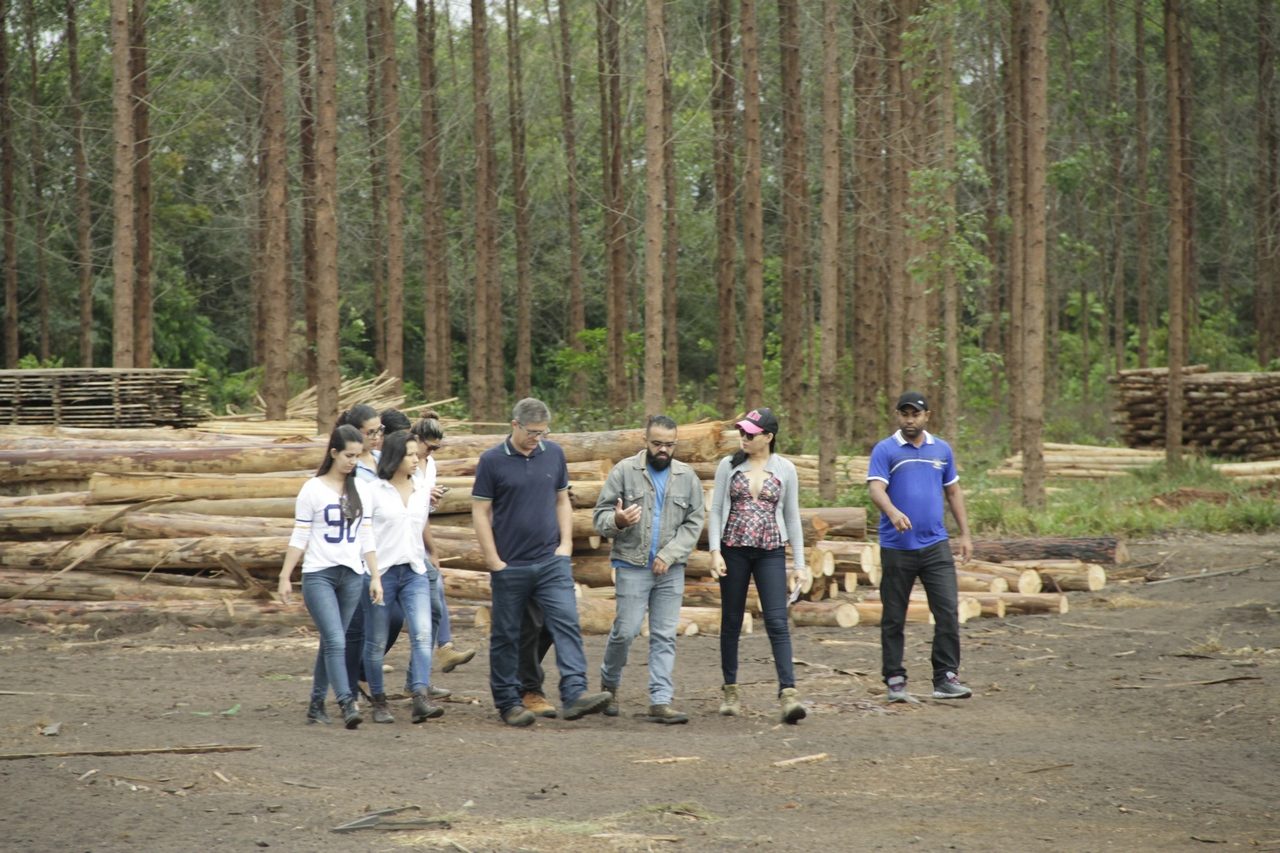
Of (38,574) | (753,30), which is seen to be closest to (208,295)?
(753,30)

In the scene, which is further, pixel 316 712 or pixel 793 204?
pixel 793 204

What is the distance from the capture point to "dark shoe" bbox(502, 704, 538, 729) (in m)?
9.00

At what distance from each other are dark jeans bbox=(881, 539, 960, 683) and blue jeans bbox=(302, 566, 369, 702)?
3637 mm

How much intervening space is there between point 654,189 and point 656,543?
11.3 meters

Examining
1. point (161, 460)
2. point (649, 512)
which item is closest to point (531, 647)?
point (649, 512)

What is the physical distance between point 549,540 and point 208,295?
4102cm

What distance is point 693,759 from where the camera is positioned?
26.3 ft

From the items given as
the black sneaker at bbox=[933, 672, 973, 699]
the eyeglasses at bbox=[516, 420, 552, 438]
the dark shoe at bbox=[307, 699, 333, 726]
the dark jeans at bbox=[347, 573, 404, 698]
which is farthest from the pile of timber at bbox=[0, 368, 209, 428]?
the black sneaker at bbox=[933, 672, 973, 699]

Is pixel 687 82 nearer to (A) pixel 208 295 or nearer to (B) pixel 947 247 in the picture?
(A) pixel 208 295

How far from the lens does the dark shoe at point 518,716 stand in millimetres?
9000

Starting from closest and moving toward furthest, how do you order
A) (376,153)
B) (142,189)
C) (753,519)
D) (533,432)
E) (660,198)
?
(533,432), (753,519), (660,198), (142,189), (376,153)

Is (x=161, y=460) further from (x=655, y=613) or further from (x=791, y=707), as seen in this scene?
(x=791, y=707)

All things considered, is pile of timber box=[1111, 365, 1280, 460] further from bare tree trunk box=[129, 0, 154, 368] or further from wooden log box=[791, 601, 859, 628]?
bare tree trunk box=[129, 0, 154, 368]

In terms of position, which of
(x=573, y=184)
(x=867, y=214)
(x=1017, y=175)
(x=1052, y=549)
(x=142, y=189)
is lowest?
(x=1052, y=549)
